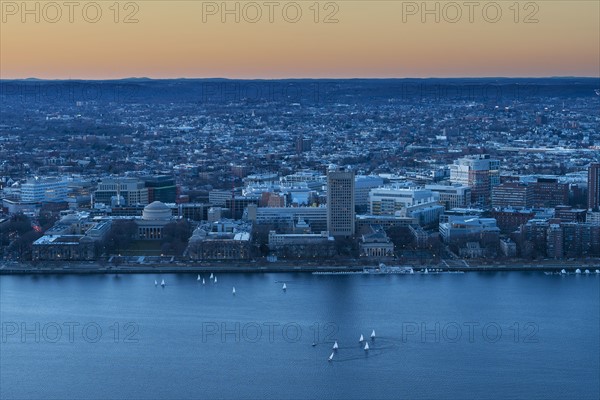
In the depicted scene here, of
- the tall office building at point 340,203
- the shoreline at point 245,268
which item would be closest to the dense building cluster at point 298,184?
the tall office building at point 340,203

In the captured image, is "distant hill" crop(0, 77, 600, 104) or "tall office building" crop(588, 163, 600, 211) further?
"distant hill" crop(0, 77, 600, 104)

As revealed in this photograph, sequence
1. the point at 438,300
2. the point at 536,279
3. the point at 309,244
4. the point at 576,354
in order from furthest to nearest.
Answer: the point at 309,244, the point at 536,279, the point at 438,300, the point at 576,354

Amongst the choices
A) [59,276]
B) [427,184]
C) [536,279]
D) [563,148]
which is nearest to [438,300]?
[536,279]

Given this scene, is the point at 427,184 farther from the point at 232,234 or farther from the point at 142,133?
the point at 142,133

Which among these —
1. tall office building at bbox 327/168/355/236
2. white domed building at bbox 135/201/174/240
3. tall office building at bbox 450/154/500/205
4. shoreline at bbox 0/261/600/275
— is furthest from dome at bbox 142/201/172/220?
A: tall office building at bbox 450/154/500/205

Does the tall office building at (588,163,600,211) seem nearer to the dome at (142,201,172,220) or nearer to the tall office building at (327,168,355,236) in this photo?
the tall office building at (327,168,355,236)

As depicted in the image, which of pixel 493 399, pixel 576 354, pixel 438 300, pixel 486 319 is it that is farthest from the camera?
pixel 438 300
